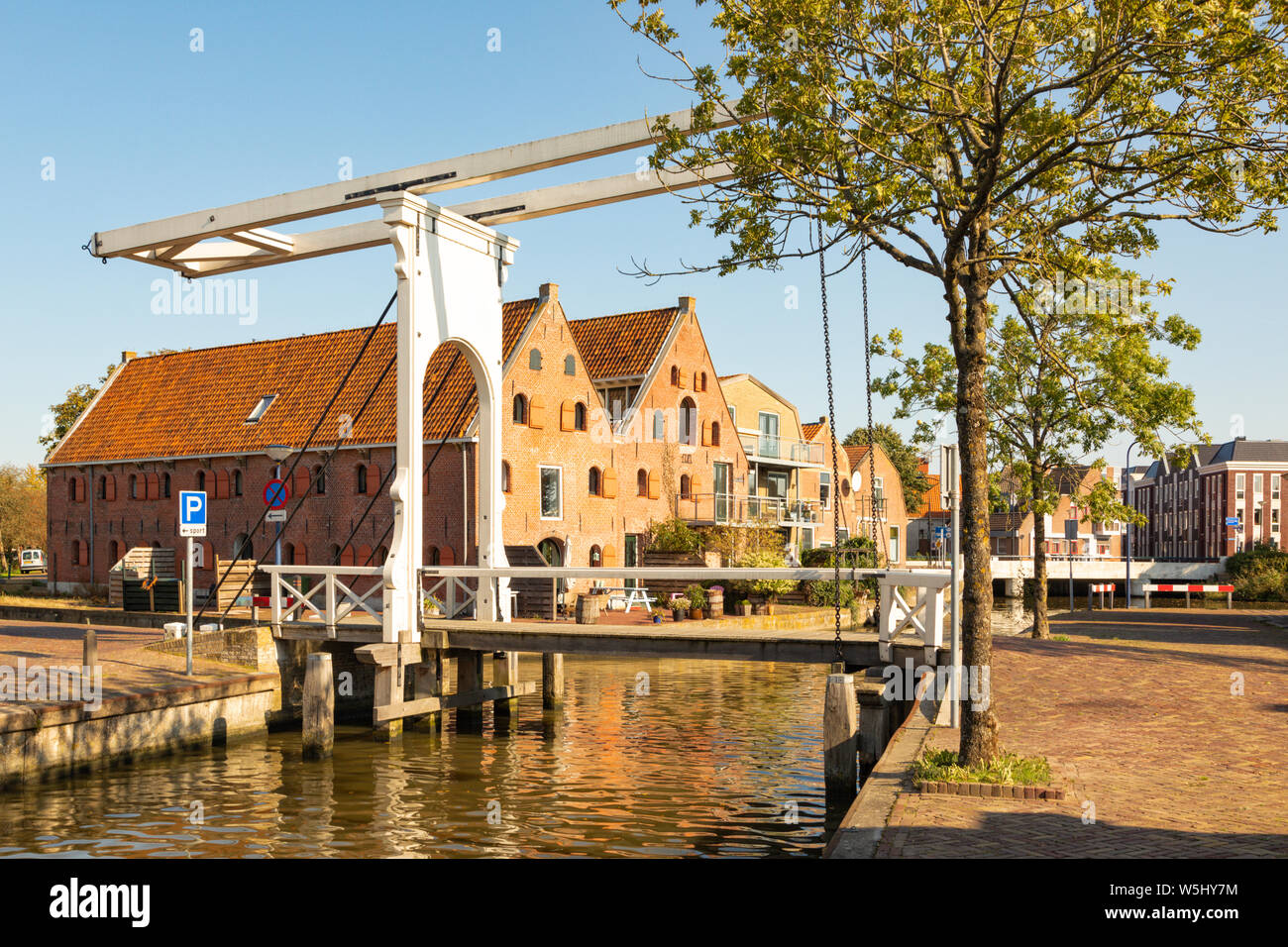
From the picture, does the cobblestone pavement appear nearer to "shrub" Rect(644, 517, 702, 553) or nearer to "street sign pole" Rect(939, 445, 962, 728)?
"street sign pole" Rect(939, 445, 962, 728)

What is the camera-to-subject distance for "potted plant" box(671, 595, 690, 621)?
27.5 m

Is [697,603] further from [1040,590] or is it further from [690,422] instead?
[690,422]

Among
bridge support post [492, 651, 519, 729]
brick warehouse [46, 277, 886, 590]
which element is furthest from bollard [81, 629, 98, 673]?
brick warehouse [46, 277, 886, 590]

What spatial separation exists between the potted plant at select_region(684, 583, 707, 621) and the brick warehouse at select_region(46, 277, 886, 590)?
478cm

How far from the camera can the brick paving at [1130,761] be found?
689 cm

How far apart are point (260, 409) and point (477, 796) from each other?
25736 millimetres

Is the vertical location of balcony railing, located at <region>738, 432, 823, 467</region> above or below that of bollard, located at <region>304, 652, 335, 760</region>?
above

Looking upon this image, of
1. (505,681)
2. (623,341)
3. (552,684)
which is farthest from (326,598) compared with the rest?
(623,341)

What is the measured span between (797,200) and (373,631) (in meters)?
10.0

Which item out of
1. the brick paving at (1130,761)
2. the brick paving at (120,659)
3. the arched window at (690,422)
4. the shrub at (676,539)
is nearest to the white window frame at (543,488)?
the shrub at (676,539)

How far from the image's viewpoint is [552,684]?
18672 millimetres

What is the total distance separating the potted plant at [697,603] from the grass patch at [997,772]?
1954 centimetres

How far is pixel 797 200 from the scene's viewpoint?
961cm

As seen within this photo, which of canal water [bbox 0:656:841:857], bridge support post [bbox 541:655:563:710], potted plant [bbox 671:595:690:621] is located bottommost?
canal water [bbox 0:656:841:857]
